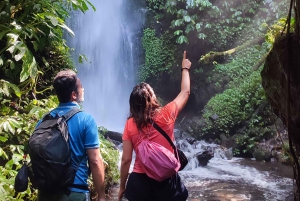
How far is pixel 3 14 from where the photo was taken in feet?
11.8

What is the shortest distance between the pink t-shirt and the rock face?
2.52 ft

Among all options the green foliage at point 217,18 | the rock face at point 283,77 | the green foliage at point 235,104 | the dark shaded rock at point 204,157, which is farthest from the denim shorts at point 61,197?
the green foliage at point 217,18

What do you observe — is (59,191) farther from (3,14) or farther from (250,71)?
(250,71)

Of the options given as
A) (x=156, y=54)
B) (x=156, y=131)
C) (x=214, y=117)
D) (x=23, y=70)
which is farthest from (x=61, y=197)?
(x=156, y=54)

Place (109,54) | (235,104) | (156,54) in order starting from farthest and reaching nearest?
(109,54) < (156,54) < (235,104)

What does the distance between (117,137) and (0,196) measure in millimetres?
8367

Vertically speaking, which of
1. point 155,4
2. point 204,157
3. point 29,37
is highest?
point 155,4

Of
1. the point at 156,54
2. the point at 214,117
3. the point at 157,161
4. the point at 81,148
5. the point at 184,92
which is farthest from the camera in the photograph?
the point at 156,54

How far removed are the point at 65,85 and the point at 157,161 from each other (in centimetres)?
79

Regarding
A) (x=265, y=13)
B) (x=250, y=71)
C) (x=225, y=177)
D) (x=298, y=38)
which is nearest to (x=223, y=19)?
(x=265, y=13)

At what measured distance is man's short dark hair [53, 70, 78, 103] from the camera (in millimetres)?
2057

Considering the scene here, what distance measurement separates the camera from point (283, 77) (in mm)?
2158

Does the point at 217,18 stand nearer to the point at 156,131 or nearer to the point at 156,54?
the point at 156,54

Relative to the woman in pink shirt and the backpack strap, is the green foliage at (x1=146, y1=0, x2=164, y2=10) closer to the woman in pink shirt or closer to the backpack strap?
the woman in pink shirt
